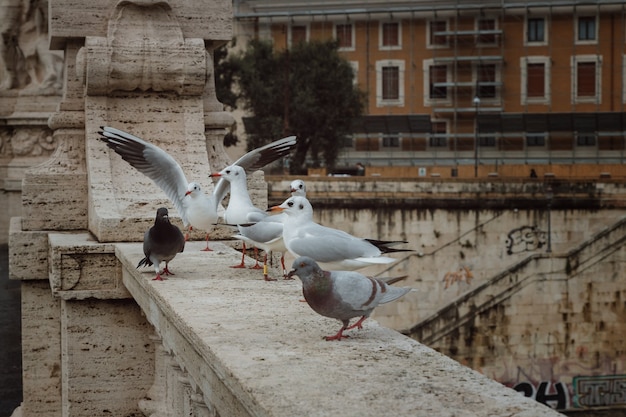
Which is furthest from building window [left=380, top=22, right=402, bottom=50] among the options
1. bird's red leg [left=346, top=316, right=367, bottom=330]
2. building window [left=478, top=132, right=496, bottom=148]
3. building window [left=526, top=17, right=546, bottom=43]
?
bird's red leg [left=346, top=316, right=367, bottom=330]

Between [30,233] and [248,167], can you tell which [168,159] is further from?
[30,233]

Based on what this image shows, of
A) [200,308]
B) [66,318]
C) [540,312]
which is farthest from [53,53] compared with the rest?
[200,308]

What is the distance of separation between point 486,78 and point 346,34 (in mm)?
6698

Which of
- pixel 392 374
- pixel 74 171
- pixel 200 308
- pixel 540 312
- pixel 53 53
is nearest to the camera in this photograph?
pixel 392 374

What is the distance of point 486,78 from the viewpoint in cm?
4784

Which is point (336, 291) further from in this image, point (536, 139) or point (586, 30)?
point (586, 30)

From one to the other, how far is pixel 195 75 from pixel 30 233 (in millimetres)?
1742

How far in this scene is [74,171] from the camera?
26.7ft

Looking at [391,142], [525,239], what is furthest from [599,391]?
[391,142]

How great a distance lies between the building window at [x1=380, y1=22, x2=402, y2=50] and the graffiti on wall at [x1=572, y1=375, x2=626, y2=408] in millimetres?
23414

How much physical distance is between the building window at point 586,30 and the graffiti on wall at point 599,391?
23.1 m

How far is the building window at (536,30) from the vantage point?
47531 mm

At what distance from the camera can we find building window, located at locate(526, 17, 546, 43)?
47.5m

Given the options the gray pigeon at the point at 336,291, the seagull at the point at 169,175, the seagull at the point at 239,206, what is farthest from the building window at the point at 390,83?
the gray pigeon at the point at 336,291
